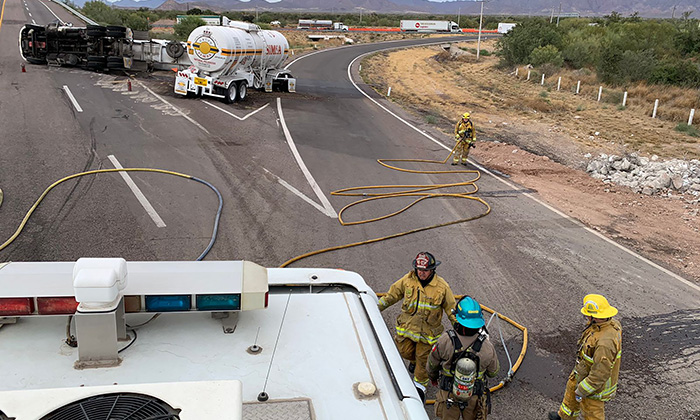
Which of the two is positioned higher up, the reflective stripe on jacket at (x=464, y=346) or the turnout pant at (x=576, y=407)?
the reflective stripe on jacket at (x=464, y=346)

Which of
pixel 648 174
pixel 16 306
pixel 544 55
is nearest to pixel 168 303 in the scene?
pixel 16 306

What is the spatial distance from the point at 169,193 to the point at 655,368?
29.0 ft

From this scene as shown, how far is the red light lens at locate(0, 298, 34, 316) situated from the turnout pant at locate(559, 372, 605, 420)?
477 centimetres

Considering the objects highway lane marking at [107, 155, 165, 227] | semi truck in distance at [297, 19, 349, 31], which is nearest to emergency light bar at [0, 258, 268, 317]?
highway lane marking at [107, 155, 165, 227]

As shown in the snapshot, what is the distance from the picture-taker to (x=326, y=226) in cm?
989

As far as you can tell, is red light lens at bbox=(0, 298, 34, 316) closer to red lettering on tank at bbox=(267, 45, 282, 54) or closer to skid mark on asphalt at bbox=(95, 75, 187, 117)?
skid mark on asphalt at bbox=(95, 75, 187, 117)

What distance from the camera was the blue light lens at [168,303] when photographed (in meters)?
2.95

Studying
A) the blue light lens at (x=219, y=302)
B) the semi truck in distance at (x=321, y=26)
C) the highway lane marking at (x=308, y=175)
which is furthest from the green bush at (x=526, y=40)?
the semi truck in distance at (x=321, y=26)

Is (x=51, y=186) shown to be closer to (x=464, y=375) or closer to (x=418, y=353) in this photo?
(x=418, y=353)

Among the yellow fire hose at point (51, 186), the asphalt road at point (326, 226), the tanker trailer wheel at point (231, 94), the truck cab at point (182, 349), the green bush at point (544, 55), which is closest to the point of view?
the truck cab at point (182, 349)

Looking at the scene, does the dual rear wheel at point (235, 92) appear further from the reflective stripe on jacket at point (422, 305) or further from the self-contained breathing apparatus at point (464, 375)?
the self-contained breathing apparatus at point (464, 375)

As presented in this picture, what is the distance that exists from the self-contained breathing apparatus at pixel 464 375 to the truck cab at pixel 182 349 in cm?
138

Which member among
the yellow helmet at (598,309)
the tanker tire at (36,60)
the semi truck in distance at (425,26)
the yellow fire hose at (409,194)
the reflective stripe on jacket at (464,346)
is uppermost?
the semi truck in distance at (425,26)

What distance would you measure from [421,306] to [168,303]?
3000 millimetres
